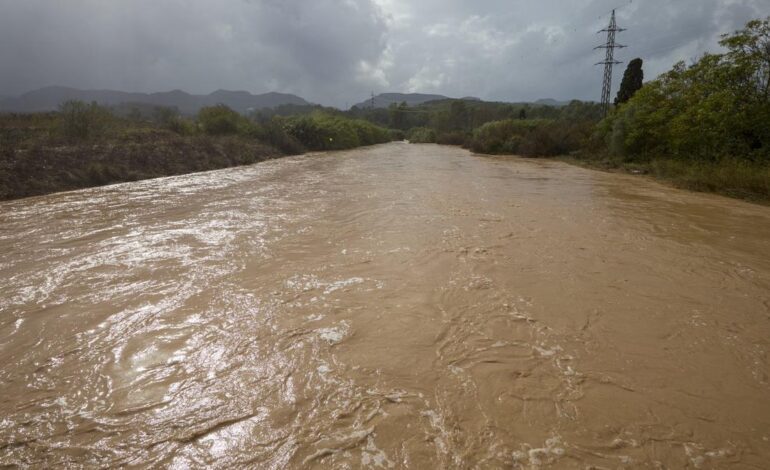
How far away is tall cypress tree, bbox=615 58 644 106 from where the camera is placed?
1257 inches

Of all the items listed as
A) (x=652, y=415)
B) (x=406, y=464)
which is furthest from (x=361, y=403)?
(x=652, y=415)

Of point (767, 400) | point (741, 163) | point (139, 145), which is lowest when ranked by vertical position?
point (767, 400)

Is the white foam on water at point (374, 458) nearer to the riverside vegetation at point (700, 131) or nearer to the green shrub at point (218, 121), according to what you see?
the riverside vegetation at point (700, 131)

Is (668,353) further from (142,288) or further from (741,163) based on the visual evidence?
(741,163)

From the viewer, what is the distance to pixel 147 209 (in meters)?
8.91

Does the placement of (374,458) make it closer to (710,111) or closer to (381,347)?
(381,347)

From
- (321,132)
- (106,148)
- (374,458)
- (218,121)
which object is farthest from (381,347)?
(321,132)

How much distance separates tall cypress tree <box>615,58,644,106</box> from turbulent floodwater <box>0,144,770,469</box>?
101ft

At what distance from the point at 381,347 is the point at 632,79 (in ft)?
124

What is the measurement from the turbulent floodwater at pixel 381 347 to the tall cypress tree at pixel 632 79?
3082 centimetres

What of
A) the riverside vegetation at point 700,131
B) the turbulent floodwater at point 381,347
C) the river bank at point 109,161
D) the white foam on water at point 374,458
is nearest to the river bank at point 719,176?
the riverside vegetation at point 700,131

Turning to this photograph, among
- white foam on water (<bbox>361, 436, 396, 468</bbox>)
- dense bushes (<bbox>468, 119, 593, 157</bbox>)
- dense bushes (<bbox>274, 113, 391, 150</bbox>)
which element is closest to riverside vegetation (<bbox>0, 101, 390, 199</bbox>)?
dense bushes (<bbox>274, 113, 391, 150</bbox>)

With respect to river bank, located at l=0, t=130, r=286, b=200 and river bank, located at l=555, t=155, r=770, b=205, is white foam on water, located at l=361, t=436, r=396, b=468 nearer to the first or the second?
river bank, located at l=0, t=130, r=286, b=200

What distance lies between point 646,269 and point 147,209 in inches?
385
